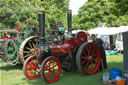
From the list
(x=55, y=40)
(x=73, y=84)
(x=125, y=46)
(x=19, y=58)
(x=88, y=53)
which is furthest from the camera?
(x=19, y=58)

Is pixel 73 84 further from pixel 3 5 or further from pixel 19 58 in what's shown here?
pixel 3 5

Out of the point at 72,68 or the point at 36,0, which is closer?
the point at 72,68

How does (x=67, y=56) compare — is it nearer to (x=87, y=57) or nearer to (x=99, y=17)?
(x=87, y=57)

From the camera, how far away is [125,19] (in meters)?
22.9

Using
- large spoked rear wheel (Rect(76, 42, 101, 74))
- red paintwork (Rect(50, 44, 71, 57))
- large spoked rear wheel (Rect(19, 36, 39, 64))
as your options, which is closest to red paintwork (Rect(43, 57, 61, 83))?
red paintwork (Rect(50, 44, 71, 57))

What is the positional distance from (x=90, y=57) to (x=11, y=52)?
390 cm

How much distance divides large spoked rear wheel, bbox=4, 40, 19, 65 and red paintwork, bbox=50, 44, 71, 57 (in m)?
2.39

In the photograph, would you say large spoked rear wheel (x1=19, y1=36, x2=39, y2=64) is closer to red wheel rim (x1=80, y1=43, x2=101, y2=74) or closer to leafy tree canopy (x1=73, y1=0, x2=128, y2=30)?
red wheel rim (x1=80, y1=43, x2=101, y2=74)

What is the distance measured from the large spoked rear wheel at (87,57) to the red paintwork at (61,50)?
484mm

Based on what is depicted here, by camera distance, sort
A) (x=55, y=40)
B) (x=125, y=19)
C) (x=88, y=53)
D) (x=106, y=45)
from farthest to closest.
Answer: (x=125, y=19) → (x=106, y=45) → (x=55, y=40) → (x=88, y=53)

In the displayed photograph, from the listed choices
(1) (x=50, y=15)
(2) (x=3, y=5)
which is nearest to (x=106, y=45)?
(1) (x=50, y=15)

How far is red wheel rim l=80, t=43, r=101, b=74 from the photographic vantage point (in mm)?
5605

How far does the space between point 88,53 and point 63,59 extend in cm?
100

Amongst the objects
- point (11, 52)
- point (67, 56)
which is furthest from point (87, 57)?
point (11, 52)
